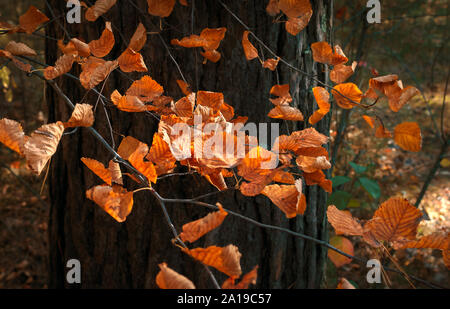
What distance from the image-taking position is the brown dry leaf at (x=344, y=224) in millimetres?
605

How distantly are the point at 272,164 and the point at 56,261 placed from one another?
1.15 meters

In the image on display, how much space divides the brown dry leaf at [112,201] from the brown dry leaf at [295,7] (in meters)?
0.61

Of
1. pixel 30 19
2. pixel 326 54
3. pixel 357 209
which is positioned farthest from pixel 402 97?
pixel 357 209

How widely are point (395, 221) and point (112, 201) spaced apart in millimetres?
486

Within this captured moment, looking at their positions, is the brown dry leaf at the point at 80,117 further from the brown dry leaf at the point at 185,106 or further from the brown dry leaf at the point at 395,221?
the brown dry leaf at the point at 395,221

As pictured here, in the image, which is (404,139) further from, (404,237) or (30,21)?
(30,21)

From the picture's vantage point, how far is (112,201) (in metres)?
0.54

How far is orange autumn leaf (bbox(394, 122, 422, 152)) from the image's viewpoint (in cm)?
78

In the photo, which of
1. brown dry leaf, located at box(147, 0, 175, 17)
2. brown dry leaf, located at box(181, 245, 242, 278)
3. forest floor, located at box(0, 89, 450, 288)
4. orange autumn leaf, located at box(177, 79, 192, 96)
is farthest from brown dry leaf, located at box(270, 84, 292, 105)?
forest floor, located at box(0, 89, 450, 288)

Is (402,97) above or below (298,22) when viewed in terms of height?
below

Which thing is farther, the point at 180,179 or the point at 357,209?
the point at 357,209

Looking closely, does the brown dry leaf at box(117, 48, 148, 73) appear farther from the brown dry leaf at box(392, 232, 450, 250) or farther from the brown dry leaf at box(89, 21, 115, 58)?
the brown dry leaf at box(392, 232, 450, 250)

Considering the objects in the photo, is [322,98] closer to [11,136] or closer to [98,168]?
[98,168]

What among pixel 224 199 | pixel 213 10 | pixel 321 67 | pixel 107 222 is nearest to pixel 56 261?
pixel 107 222
